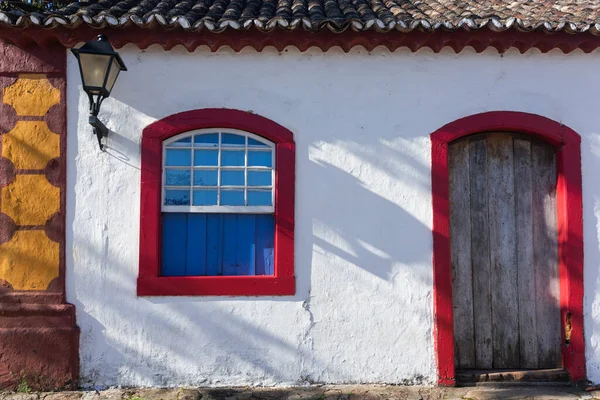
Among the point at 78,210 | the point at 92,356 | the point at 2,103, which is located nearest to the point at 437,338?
the point at 92,356

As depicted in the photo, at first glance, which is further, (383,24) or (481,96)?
(481,96)

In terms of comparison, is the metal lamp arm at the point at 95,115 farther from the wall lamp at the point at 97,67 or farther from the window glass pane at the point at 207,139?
the window glass pane at the point at 207,139

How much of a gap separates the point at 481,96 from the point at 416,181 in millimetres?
1030

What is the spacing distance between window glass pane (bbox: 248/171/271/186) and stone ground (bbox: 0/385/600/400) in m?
1.87

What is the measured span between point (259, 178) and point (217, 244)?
0.73 meters

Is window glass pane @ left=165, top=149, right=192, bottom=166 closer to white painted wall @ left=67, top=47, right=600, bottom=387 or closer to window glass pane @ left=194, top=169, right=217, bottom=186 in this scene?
window glass pane @ left=194, top=169, right=217, bottom=186

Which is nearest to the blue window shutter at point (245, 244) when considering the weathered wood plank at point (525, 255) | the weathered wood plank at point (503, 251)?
the weathered wood plank at point (503, 251)

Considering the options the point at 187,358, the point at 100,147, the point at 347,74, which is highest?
the point at 347,74

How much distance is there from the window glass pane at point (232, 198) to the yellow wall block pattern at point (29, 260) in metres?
1.56

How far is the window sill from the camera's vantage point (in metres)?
4.79

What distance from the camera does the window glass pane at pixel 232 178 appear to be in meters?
4.98

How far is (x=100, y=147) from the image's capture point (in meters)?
4.88

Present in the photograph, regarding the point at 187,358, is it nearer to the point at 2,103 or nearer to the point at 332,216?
the point at 332,216

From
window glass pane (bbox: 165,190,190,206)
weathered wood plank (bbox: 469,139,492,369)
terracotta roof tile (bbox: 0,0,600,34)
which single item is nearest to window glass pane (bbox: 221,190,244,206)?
window glass pane (bbox: 165,190,190,206)
